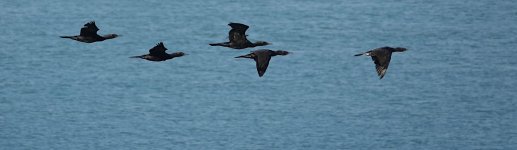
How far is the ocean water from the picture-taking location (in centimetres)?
6406

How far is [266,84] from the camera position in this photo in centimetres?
6719

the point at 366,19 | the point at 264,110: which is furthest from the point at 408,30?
the point at 264,110

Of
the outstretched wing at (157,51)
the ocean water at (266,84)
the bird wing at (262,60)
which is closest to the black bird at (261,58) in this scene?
the bird wing at (262,60)

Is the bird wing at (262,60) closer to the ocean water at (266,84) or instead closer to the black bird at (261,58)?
the black bird at (261,58)

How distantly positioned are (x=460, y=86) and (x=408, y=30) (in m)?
2.71

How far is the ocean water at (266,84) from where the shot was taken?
64.1m

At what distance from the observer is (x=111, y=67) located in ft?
222

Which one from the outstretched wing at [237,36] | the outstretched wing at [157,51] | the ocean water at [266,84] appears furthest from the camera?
the ocean water at [266,84]

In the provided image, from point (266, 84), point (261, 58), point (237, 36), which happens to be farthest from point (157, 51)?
point (266, 84)

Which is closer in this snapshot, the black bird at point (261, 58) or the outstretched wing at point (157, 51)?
the black bird at point (261, 58)

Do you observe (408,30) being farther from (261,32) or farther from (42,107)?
(42,107)

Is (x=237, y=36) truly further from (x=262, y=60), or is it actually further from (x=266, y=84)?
(x=266, y=84)

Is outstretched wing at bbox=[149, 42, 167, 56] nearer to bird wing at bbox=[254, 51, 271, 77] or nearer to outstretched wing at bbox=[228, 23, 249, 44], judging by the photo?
outstretched wing at bbox=[228, 23, 249, 44]

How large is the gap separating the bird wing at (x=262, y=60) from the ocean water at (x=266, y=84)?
18042 millimetres
